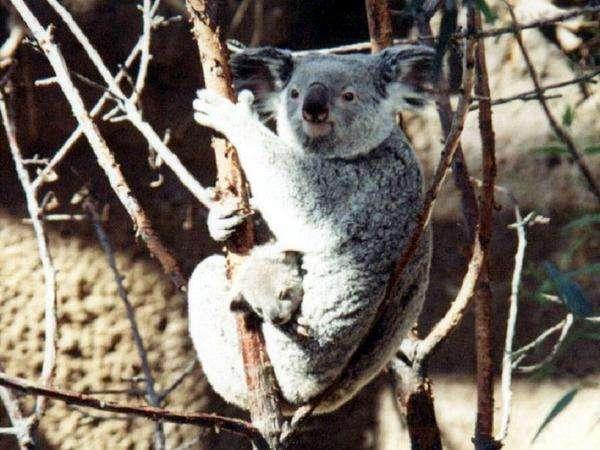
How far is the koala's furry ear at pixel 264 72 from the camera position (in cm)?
300

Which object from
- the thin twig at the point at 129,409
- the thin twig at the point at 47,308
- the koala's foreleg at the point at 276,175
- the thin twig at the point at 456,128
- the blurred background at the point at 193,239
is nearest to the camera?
the thin twig at the point at 129,409

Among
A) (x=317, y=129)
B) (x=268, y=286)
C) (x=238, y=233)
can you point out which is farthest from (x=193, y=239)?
(x=238, y=233)

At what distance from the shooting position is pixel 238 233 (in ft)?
7.57

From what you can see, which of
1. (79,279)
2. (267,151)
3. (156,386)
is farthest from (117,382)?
(267,151)

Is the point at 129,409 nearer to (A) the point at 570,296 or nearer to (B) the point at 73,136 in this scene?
(A) the point at 570,296

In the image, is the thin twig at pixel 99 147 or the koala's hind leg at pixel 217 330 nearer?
the thin twig at pixel 99 147

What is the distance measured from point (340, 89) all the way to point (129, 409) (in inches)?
57.0

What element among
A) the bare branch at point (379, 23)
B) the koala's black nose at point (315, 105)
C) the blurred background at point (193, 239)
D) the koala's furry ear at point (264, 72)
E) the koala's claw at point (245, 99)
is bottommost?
the blurred background at point (193, 239)

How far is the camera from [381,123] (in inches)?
115

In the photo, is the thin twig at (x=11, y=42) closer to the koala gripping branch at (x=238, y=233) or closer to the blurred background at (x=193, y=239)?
the blurred background at (x=193, y=239)

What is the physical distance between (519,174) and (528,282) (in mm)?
589

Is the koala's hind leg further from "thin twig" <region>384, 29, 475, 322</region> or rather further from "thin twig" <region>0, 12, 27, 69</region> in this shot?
"thin twig" <region>0, 12, 27, 69</region>

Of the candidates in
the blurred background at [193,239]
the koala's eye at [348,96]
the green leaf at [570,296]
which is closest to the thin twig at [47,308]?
the koala's eye at [348,96]

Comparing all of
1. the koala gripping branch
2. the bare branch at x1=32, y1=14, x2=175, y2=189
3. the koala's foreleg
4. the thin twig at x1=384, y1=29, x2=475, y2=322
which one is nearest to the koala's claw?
the koala's foreleg
